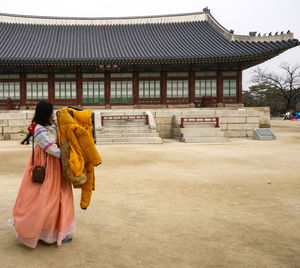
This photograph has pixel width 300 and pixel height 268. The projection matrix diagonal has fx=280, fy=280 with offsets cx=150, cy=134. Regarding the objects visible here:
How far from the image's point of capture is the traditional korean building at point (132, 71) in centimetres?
1756

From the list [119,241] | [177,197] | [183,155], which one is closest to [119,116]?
[183,155]

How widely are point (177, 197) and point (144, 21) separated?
21988 mm

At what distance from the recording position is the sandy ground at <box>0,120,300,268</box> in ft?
8.06

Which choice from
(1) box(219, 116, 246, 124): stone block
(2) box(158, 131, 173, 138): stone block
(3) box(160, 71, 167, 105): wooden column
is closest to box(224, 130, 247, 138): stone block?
(1) box(219, 116, 246, 124): stone block

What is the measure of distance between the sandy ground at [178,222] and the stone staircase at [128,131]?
6.13m

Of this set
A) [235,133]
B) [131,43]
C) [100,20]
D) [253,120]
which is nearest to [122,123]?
[235,133]

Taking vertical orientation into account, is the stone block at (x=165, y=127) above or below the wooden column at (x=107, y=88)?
below

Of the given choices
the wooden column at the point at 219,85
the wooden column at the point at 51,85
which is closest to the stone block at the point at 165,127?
the wooden column at the point at 219,85

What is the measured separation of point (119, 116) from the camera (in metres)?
15.1

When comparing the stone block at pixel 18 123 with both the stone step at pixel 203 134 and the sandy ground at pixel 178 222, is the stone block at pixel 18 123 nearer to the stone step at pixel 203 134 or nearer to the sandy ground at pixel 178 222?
the stone step at pixel 203 134

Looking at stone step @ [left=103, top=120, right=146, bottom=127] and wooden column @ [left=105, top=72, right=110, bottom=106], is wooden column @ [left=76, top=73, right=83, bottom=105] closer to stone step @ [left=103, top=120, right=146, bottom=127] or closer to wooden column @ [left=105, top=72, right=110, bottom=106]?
wooden column @ [left=105, top=72, right=110, bottom=106]

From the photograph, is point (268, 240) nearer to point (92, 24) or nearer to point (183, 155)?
point (183, 155)

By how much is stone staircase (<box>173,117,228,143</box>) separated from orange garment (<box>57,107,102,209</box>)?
10443 mm

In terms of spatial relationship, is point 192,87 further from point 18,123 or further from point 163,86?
point 18,123
